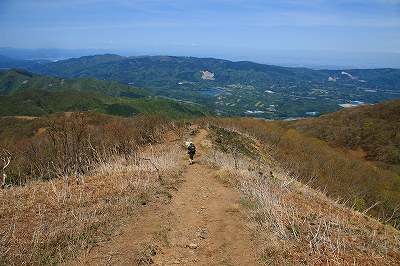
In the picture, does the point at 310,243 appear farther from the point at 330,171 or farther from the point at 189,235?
the point at 330,171

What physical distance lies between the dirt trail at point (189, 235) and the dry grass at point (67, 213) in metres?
0.45

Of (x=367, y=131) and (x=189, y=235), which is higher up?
(x=189, y=235)

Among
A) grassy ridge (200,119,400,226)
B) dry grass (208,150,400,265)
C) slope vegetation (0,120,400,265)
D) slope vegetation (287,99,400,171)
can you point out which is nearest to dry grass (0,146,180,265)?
slope vegetation (0,120,400,265)

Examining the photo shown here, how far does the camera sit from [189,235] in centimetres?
834

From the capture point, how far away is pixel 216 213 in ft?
33.2

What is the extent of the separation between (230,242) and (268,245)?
106 cm

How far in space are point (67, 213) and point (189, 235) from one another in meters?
3.43

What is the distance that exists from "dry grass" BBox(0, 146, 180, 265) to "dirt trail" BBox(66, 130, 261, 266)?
447 mm

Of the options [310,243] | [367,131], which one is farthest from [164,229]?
[367,131]

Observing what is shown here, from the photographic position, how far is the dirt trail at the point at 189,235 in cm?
673

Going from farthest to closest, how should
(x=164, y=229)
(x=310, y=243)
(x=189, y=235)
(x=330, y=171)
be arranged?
(x=330, y=171), (x=189, y=235), (x=164, y=229), (x=310, y=243)

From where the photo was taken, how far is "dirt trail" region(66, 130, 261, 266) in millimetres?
6734

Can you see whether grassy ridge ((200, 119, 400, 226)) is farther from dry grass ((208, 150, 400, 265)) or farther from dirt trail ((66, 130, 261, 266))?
dry grass ((208, 150, 400, 265))

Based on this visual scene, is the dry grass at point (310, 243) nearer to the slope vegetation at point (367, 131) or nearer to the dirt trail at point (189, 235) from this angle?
the dirt trail at point (189, 235)
